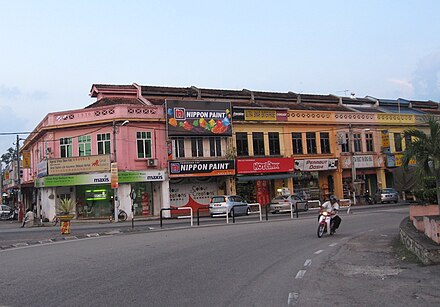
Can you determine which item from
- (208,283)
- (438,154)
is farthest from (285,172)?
(208,283)

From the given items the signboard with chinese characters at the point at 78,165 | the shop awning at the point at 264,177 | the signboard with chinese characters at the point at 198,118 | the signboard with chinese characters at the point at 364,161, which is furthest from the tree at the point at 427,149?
the signboard with chinese characters at the point at 364,161

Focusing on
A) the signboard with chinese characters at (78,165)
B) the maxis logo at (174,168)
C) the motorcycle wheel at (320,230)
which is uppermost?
the signboard with chinese characters at (78,165)

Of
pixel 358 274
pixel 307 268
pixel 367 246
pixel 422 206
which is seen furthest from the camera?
pixel 422 206

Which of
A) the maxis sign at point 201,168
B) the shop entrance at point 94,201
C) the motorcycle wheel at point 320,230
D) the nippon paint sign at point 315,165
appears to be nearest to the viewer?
the motorcycle wheel at point 320,230

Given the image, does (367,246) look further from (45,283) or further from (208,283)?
(45,283)

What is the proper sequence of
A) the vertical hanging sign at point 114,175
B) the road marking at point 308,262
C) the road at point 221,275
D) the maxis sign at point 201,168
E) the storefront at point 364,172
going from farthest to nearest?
the storefront at point 364,172 → the maxis sign at point 201,168 → the vertical hanging sign at point 114,175 → the road marking at point 308,262 → the road at point 221,275

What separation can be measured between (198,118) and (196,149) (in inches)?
98.9

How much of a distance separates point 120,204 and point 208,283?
1144 inches

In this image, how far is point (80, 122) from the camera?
38.4m

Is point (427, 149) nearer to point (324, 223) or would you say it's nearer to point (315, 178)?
point (324, 223)

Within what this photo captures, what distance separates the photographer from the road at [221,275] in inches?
304

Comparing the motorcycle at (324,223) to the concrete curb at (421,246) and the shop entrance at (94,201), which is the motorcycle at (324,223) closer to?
the concrete curb at (421,246)

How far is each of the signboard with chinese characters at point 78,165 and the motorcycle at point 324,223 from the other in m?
22.9

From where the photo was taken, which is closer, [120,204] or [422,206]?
[422,206]
